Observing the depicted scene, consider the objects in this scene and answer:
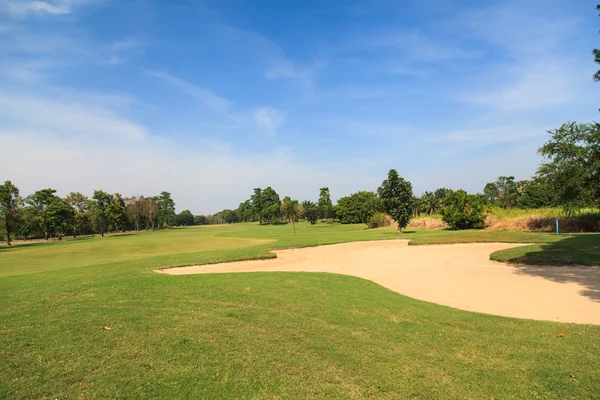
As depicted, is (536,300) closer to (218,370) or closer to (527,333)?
(527,333)

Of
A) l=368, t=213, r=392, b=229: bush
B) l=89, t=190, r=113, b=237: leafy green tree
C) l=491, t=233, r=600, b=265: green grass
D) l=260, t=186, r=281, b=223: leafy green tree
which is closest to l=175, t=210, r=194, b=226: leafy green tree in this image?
l=260, t=186, r=281, b=223: leafy green tree

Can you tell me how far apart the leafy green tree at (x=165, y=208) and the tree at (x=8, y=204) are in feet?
181

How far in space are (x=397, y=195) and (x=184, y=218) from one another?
531ft

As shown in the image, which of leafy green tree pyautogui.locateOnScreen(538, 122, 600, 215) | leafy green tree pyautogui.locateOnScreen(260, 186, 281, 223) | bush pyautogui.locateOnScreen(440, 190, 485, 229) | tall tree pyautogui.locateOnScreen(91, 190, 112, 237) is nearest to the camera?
leafy green tree pyautogui.locateOnScreen(538, 122, 600, 215)

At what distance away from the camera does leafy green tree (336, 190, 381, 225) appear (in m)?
78.6

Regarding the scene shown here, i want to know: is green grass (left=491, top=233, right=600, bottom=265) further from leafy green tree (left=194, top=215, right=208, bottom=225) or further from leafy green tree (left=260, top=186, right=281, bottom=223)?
leafy green tree (left=194, top=215, right=208, bottom=225)

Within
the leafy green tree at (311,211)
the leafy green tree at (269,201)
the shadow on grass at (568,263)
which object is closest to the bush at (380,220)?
the shadow on grass at (568,263)

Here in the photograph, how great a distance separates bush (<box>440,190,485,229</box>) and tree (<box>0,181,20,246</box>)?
73.6 m

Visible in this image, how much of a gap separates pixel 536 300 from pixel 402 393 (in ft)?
26.8

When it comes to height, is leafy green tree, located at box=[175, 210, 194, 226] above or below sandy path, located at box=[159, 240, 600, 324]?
above

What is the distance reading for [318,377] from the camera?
4.48 m

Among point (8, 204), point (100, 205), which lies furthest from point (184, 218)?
point (8, 204)

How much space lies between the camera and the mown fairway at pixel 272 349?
13.5 ft

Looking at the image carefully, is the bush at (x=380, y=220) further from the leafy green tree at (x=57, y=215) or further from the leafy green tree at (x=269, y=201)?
the leafy green tree at (x=57, y=215)
